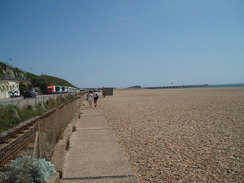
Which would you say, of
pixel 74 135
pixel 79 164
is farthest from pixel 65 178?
pixel 74 135

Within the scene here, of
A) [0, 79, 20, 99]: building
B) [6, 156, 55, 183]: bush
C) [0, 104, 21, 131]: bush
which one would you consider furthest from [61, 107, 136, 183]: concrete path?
[0, 79, 20, 99]: building

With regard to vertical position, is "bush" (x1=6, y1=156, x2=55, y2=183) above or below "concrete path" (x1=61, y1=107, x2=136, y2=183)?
above

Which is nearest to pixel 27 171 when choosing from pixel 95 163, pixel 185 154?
pixel 95 163

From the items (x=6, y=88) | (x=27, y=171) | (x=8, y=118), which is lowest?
(x=8, y=118)

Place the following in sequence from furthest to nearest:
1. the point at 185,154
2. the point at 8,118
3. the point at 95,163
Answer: the point at 8,118
the point at 185,154
the point at 95,163

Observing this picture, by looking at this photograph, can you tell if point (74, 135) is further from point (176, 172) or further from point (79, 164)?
point (176, 172)

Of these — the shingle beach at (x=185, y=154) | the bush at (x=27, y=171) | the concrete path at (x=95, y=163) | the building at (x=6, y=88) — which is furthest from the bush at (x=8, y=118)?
the building at (x=6, y=88)

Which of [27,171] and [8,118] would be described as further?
[8,118]

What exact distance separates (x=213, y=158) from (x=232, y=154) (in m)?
0.68

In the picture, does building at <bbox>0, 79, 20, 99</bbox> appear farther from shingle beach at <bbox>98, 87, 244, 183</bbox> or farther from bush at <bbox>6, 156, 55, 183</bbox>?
bush at <bbox>6, 156, 55, 183</bbox>

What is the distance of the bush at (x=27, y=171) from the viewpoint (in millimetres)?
2717

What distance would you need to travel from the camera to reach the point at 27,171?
2818 mm

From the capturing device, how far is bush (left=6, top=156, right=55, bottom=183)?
2717mm

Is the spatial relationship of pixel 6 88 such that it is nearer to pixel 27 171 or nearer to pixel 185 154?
pixel 185 154
